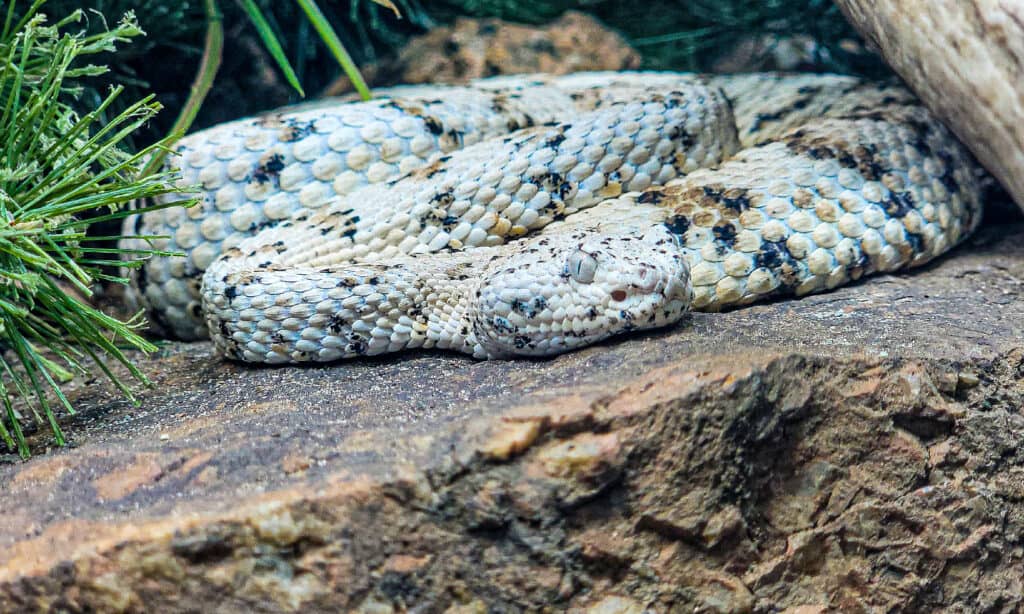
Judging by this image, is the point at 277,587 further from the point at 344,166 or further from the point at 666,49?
the point at 666,49

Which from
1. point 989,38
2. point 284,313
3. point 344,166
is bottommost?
point 284,313

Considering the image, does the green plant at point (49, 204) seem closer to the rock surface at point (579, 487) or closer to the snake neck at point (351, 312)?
the rock surface at point (579, 487)

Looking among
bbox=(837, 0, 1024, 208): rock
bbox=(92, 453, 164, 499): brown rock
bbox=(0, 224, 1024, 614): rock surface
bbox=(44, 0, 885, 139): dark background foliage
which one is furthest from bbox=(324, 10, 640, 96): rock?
bbox=(92, 453, 164, 499): brown rock

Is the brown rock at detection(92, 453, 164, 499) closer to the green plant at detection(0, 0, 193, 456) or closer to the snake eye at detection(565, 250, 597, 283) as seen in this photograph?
the green plant at detection(0, 0, 193, 456)

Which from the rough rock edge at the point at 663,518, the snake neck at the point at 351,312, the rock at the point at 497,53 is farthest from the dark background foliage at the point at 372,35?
the rough rock edge at the point at 663,518

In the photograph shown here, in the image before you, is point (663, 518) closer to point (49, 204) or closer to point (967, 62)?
point (49, 204)

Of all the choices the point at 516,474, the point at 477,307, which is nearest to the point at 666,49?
→ the point at 477,307
